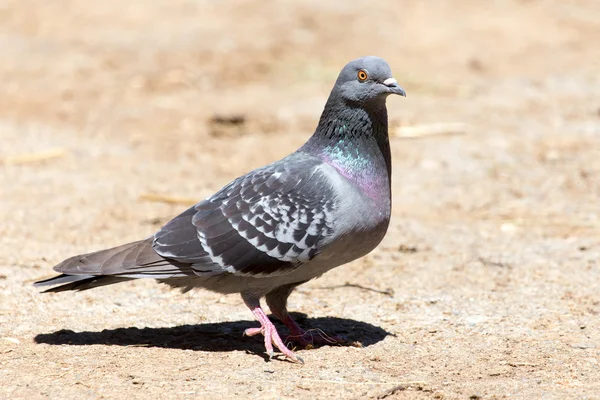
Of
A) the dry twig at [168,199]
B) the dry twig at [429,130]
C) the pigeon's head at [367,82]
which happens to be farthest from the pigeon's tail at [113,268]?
the dry twig at [429,130]

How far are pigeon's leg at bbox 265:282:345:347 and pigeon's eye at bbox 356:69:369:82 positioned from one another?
4.16ft

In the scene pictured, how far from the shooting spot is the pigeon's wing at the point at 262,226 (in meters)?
4.93

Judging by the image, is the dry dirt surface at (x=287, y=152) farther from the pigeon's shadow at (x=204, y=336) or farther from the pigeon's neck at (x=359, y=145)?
the pigeon's neck at (x=359, y=145)

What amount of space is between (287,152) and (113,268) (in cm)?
449

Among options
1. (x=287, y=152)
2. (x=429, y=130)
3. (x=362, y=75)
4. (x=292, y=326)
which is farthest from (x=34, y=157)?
(x=362, y=75)

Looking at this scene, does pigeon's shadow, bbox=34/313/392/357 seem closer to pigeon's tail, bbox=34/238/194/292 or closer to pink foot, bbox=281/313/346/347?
pink foot, bbox=281/313/346/347

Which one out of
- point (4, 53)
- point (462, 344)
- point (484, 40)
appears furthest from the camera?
point (484, 40)

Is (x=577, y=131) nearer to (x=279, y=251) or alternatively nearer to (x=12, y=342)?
(x=279, y=251)

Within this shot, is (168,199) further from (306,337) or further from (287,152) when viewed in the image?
(306,337)

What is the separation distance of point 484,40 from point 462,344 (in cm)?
931

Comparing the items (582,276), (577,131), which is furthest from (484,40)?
(582,276)

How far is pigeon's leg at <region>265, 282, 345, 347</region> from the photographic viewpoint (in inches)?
208

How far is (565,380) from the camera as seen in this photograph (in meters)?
4.64

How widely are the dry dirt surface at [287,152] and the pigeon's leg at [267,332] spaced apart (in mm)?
118
